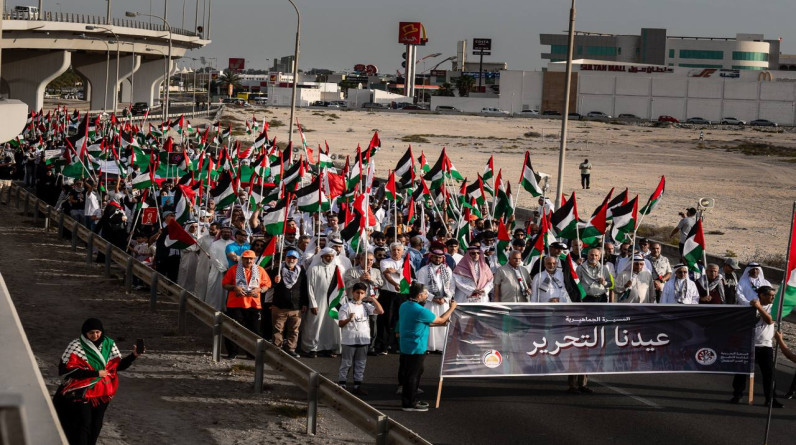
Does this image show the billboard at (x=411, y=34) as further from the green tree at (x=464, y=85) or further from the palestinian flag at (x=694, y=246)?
the palestinian flag at (x=694, y=246)

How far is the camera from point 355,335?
11859 mm

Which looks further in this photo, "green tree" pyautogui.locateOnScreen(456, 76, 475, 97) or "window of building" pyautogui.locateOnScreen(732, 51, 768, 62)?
"window of building" pyautogui.locateOnScreen(732, 51, 768, 62)

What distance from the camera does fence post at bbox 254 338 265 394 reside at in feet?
37.8

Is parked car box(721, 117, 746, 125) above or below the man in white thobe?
above

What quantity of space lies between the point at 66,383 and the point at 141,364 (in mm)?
4946

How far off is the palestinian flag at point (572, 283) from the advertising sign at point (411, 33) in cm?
18319

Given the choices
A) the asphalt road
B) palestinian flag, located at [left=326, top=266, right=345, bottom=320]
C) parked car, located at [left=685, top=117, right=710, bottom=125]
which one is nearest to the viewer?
the asphalt road

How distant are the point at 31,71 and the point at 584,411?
8853cm

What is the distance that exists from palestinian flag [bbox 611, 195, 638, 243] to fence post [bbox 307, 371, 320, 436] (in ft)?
26.5

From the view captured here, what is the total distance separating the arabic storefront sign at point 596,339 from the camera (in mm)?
11609

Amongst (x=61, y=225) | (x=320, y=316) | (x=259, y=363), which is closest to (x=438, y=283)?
(x=320, y=316)

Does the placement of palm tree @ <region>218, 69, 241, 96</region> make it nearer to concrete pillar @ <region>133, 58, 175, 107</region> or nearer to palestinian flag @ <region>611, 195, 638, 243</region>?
concrete pillar @ <region>133, 58, 175, 107</region>

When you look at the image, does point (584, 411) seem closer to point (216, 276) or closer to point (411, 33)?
point (216, 276)

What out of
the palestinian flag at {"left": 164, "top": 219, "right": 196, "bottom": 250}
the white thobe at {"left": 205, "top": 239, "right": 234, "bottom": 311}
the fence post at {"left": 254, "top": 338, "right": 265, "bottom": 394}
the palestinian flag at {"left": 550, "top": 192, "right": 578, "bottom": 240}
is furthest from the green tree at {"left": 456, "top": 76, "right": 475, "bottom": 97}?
the fence post at {"left": 254, "top": 338, "right": 265, "bottom": 394}
